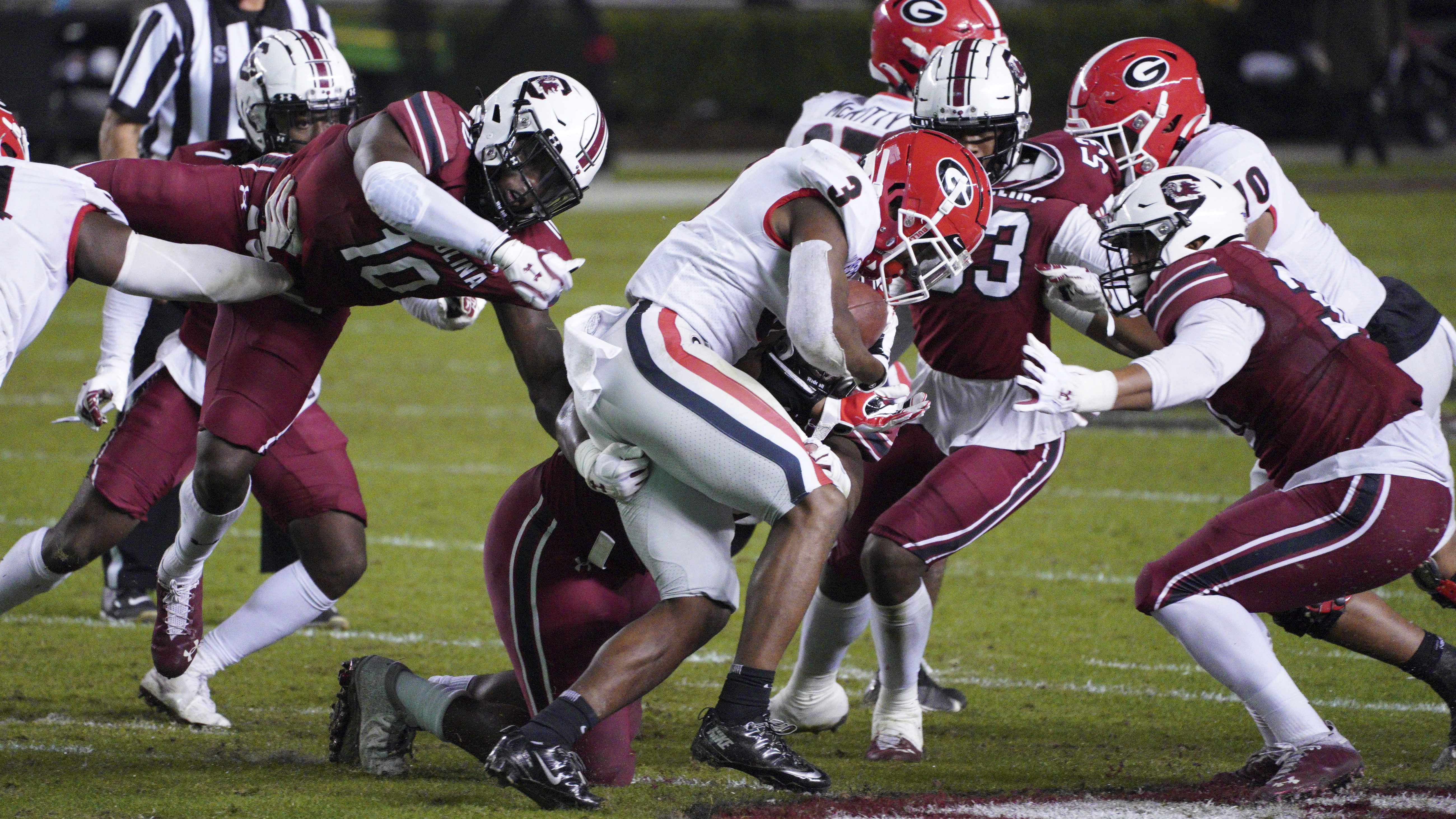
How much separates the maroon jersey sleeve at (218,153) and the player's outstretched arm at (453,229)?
4.18 feet

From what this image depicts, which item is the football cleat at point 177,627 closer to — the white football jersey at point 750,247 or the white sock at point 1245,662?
the white football jersey at point 750,247

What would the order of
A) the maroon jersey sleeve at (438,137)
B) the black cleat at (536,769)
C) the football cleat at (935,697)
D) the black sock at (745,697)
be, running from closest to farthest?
the black cleat at (536,769)
the black sock at (745,697)
the maroon jersey sleeve at (438,137)
the football cleat at (935,697)

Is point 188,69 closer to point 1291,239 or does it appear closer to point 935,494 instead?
point 935,494

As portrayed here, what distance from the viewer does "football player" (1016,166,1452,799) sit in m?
3.70

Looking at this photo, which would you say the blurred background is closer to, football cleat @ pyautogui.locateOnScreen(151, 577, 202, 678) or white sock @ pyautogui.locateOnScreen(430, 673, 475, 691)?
football cleat @ pyautogui.locateOnScreen(151, 577, 202, 678)

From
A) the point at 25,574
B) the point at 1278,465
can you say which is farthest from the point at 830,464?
the point at 25,574

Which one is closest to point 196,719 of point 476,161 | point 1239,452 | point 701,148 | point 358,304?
point 358,304

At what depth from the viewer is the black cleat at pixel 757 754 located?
3.37 metres

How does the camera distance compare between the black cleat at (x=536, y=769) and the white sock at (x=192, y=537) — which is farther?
the white sock at (x=192, y=537)

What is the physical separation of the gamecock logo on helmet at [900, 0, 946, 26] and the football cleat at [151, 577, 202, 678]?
2856 mm

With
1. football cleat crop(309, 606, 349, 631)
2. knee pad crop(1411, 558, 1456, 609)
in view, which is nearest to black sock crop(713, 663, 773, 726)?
knee pad crop(1411, 558, 1456, 609)

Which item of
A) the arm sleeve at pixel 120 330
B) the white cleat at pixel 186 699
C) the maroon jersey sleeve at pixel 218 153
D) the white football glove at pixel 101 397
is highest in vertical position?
the maroon jersey sleeve at pixel 218 153

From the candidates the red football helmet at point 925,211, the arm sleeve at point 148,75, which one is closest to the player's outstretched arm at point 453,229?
the red football helmet at point 925,211

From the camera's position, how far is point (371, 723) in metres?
3.88
